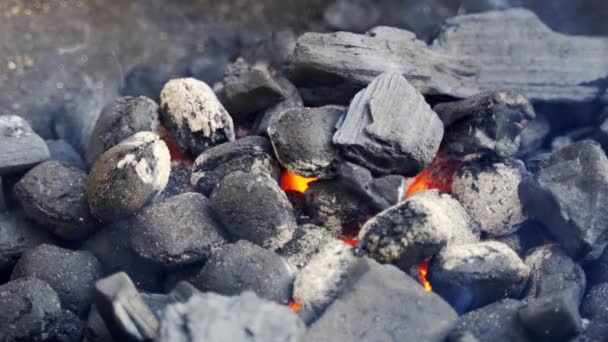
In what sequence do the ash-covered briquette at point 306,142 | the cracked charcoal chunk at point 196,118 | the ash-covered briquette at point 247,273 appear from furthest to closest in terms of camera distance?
1. the cracked charcoal chunk at point 196,118
2. the ash-covered briquette at point 306,142
3. the ash-covered briquette at point 247,273

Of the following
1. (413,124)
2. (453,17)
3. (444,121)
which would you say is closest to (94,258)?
(413,124)

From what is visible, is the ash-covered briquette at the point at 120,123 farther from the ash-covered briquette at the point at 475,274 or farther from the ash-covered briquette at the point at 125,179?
the ash-covered briquette at the point at 475,274

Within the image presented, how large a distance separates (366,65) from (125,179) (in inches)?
26.9

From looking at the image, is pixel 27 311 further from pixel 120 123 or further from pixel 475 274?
pixel 475 274

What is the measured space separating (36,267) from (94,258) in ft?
0.39

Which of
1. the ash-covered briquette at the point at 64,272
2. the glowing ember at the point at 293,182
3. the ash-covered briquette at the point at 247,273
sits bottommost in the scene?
the ash-covered briquette at the point at 64,272

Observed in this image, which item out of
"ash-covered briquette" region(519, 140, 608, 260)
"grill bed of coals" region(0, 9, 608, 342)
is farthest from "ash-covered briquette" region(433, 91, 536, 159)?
"ash-covered briquette" region(519, 140, 608, 260)

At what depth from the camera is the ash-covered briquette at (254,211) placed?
135 cm

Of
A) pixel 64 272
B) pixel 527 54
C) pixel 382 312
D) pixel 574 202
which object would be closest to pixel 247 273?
pixel 382 312

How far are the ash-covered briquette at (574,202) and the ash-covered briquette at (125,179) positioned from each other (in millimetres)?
854

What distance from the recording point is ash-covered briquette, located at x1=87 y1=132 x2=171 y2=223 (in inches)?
52.4

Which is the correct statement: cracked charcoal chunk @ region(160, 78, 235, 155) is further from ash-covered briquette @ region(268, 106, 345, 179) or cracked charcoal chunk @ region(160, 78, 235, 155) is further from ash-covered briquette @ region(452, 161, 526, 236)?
ash-covered briquette @ region(452, 161, 526, 236)

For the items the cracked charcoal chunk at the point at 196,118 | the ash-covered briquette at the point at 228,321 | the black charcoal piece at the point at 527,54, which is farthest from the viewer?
the black charcoal piece at the point at 527,54

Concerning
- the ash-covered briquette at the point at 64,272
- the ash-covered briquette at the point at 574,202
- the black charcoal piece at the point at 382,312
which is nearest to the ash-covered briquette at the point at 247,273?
the black charcoal piece at the point at 382,312
